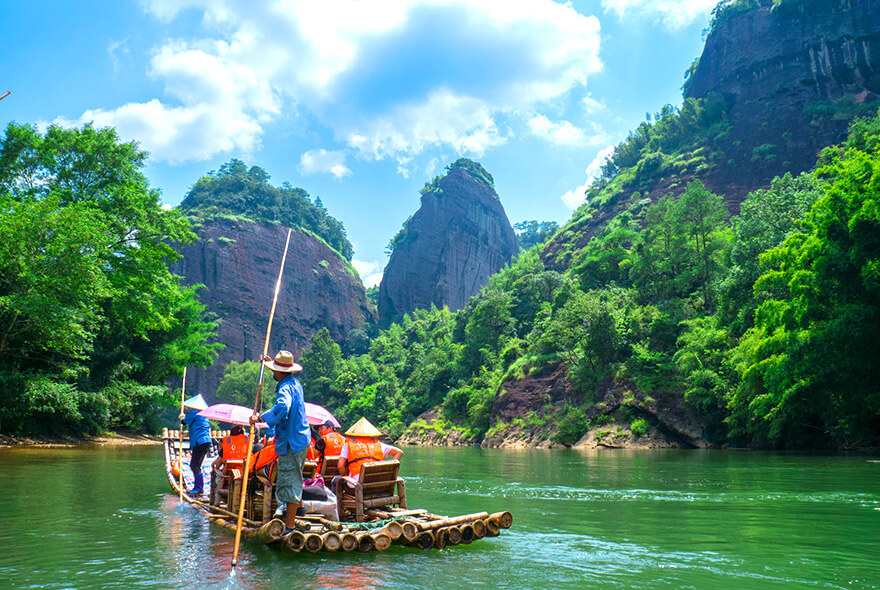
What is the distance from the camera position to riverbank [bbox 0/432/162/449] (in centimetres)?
2408

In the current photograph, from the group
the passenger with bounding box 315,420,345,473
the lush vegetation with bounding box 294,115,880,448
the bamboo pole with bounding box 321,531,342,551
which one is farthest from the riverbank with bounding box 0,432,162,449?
the lush vegetation with bounding box 294,115,880,448

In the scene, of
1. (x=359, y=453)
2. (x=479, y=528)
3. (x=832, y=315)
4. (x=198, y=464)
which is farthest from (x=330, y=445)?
(x=832, y=315)

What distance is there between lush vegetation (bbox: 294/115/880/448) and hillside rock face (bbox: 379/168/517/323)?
46.0 metres

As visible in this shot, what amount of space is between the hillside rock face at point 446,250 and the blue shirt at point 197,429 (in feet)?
364

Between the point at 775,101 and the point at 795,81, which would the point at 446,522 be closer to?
the point at 775,101

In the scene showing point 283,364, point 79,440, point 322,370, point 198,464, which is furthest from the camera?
point 322,370

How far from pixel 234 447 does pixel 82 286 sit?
17017mm

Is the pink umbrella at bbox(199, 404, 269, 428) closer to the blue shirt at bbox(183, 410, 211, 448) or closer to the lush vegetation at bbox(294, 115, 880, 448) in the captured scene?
the blue shirt at bbox(183, 410, 211, 448)

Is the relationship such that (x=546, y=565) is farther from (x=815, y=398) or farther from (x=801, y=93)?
(x=801, y=93)

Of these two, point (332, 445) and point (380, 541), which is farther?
point (332, 445)

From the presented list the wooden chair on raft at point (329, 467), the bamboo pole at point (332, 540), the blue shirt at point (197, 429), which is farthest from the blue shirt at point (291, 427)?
the blue shirt at point (197, 429)

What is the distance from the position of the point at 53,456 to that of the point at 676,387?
103 ft

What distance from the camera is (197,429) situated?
12.2 metres

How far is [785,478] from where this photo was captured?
597 inches
